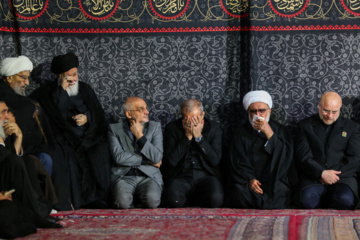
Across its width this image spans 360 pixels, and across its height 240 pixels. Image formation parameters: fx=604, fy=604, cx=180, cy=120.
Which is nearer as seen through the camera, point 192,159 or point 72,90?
point 192,159

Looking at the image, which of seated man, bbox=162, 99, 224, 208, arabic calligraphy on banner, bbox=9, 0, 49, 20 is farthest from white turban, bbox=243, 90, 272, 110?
arabic calligraphy on banner, bbox=9, 0, 49, 20

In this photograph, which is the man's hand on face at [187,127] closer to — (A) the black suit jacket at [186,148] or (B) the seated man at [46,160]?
(A) the black suit jacket at [186,148]

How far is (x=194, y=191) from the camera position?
587cm

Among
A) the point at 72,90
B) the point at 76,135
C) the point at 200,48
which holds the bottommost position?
the point at 76,135

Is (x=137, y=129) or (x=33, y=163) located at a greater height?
(x=137, y=129)

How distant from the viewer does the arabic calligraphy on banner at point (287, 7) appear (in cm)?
630

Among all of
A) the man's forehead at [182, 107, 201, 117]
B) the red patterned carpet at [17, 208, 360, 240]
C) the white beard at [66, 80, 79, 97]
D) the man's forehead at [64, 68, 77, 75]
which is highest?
the man's forehead at [64, 68, 77, 75]

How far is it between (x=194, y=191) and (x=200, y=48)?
1.58m

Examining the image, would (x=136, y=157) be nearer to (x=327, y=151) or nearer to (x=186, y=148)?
(x=186, y=148)

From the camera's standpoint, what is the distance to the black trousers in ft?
18.6

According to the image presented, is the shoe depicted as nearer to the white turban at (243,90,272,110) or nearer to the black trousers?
the black trousers

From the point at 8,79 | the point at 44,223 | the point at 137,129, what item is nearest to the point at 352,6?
the point at 137,129

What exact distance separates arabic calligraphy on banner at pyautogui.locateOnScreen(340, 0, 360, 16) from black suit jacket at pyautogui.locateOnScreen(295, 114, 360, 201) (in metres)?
1.18

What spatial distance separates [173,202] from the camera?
18.7 ft
